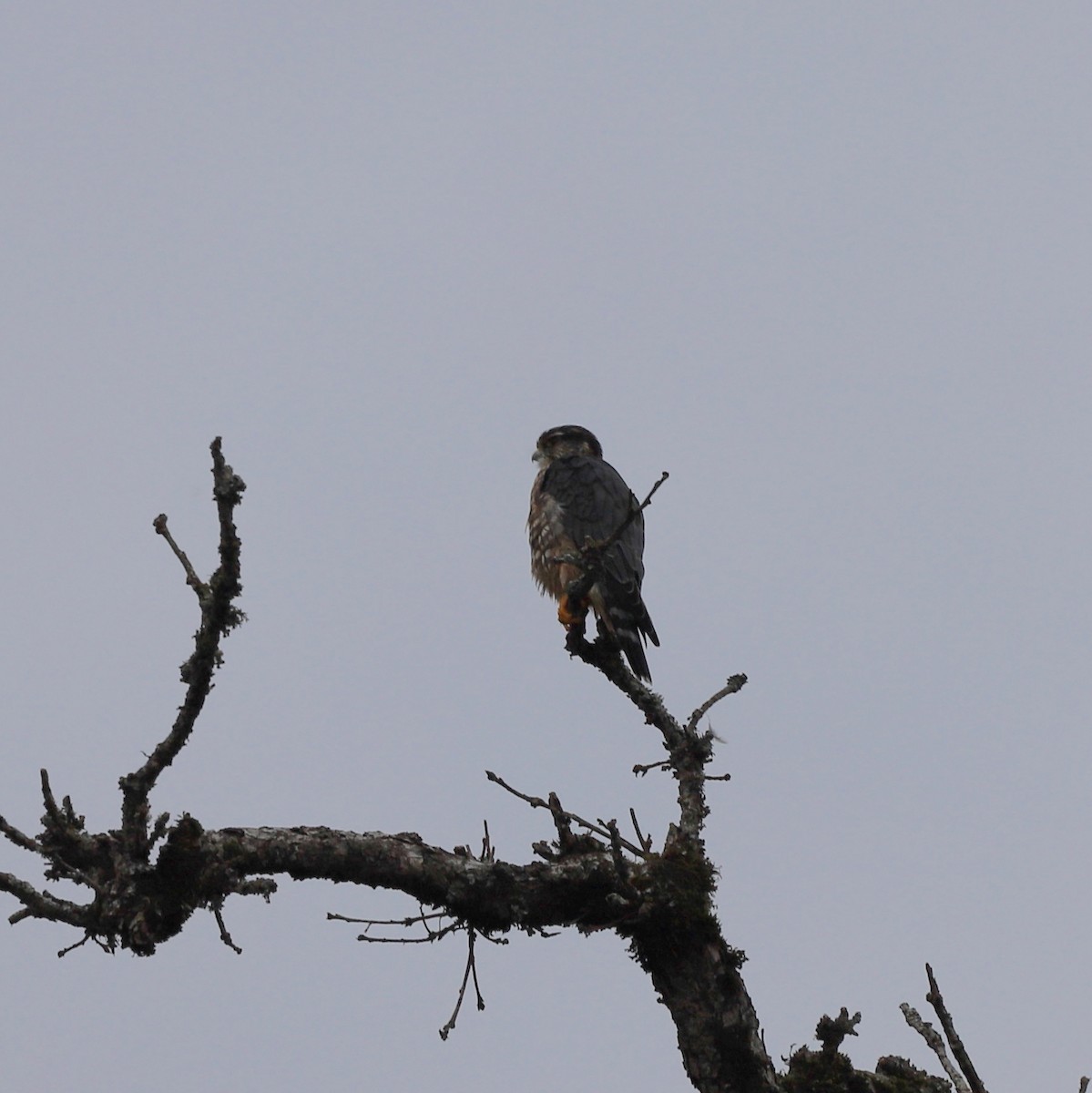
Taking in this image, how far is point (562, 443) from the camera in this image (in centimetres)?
818

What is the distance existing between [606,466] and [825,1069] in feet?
14.1

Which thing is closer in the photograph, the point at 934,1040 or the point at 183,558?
the point at 183,558

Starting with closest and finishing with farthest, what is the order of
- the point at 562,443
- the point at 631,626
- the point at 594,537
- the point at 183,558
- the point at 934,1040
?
the point at 183,558 < the point at 934,1040 < the point at 631,626 < the point at 594,537 < the point at 562,443

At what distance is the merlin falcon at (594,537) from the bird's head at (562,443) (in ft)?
0.49

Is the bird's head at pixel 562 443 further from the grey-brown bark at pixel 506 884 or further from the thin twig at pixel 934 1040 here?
the thin twig at pixel 934 1040

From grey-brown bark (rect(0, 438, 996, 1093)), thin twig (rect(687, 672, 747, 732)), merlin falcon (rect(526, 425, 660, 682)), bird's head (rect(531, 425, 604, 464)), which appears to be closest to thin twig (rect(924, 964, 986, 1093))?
grey-brown bark (rect(0, 438, 996, 1093))

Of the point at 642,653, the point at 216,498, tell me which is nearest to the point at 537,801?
the point at 216,498

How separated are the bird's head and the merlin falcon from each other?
0.15 metres

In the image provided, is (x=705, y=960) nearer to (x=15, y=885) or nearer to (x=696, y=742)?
(x=696, y=742)

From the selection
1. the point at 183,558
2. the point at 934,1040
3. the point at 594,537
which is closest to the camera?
the point at 183,558

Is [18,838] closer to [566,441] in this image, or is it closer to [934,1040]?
[934,1040]

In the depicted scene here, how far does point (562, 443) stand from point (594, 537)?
156cm

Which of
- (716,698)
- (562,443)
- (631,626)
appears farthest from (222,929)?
(562,443)

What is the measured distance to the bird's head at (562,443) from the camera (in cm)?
816
